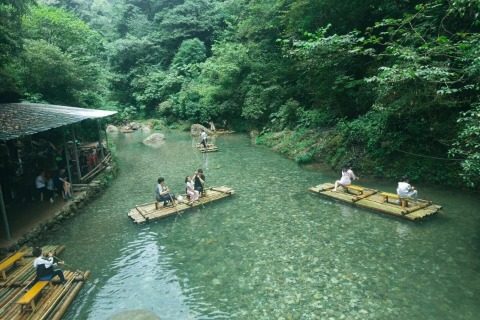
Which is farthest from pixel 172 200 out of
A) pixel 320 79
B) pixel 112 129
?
pixel 112 129

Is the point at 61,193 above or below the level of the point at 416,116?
below

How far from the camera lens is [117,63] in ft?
172

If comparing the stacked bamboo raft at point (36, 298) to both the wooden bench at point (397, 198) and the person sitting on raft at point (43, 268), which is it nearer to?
the person sitting on raft at point (43, 268)

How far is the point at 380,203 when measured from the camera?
42.4 ft

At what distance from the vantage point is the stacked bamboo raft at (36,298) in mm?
7664

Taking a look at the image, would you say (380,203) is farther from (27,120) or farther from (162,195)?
(27,120)

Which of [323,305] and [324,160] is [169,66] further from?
[323,305]

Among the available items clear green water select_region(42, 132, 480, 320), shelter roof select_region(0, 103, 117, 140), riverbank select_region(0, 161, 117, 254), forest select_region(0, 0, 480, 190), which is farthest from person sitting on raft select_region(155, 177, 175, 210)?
forest select_region(0, 0, 480, 190)

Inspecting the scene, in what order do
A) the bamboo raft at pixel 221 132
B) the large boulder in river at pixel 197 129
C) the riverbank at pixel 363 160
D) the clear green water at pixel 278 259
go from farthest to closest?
1. the large boulder in river at pixel 197 129
2. the bamboo raft at pixel 221 132
3. the riverbank at pixel 363 160
4. the clear green water at pixel 278 259

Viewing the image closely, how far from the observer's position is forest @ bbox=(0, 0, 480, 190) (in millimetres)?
11820

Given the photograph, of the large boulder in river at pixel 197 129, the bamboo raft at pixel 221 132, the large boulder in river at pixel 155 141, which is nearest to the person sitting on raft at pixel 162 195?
the large boulder in river at pixel 155 141

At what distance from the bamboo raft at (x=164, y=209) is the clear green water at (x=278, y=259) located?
303 millimetres

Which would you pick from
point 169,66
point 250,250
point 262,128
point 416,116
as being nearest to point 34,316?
point 250,250

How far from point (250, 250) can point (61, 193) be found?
991 cm
